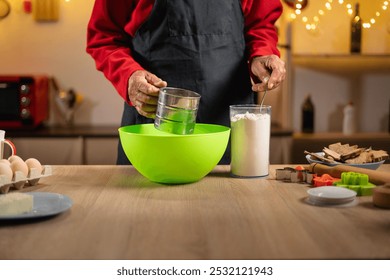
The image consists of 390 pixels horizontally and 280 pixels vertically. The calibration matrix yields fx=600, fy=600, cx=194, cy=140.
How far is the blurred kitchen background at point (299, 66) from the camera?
10.7 feet

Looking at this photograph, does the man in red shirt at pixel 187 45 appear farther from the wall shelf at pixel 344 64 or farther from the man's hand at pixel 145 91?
the wall shelf at pixel 344 64

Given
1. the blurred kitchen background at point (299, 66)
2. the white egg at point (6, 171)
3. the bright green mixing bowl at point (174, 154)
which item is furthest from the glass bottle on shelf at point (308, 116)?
the white egg at point (6, 171)

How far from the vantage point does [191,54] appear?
170 cm

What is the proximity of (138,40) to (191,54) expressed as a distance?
0.52ft

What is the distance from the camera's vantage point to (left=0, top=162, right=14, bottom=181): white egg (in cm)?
113

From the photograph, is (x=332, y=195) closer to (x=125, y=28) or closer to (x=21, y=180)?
(x=21, y=180)

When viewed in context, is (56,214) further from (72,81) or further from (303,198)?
(72,81)

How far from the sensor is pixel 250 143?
1309 mm

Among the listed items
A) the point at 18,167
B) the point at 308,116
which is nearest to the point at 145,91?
the point at 18,167

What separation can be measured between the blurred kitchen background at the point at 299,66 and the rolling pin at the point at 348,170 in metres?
1.83

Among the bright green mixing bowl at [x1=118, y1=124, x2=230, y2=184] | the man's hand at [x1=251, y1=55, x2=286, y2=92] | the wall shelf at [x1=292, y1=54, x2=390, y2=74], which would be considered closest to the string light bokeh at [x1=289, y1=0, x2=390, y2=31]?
the wall shelf at [x1=292, y1=54, x2=390, y2=74]
